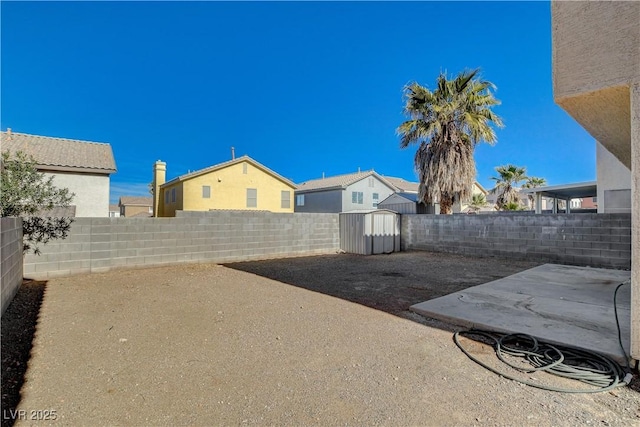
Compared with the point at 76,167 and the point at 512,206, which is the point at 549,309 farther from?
the point at 512,206

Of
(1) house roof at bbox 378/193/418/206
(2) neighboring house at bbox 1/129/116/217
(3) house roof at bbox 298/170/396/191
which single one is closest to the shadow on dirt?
(2) neighboring house at bbox 1/129/116/217

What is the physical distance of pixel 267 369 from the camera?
263cm

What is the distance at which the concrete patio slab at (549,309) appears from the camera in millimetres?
3211

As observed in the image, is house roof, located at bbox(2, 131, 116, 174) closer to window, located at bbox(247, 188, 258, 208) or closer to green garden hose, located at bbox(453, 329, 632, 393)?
window, located at bbox(247, 188, 258, 208)

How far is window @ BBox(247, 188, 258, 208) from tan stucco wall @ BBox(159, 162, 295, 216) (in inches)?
6.3

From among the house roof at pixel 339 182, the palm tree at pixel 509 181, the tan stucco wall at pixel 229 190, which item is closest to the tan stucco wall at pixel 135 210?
the tan stucco wall at pixel 229 190

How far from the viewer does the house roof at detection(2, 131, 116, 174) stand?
12.4m

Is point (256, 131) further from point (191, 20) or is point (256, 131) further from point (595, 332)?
point (595, 332)

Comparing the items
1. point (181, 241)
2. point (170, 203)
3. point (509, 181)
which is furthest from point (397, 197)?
point (181, 241)

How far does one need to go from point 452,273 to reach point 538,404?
5.78 m

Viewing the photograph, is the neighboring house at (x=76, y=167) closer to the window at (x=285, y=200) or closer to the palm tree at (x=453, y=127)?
the window at (x=285, y=200)

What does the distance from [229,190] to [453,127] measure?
1383 cm

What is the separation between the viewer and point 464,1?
28.4ft

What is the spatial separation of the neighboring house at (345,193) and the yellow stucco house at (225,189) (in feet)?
12.2
